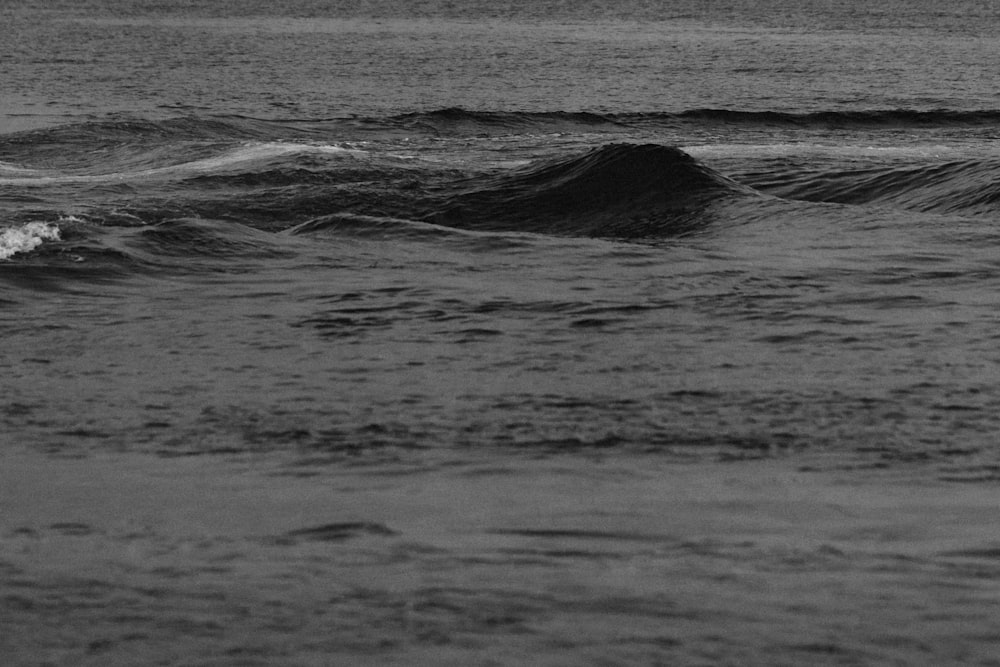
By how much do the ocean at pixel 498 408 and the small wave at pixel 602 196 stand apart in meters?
0.07

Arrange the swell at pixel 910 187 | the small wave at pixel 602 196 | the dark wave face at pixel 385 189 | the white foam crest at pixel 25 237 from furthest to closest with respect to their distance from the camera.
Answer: the swell at pixel 910 187 < the small wave at pixel 602 196 < the dark wave face at pixel 385 189 < the white foam crest at pixel 25 237

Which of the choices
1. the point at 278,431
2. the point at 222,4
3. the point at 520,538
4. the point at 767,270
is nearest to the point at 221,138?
the point at 767,270

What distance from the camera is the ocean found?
598 cm

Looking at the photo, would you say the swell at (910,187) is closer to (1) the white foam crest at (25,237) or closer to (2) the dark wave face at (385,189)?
(2) the dark wave face at (385,189)

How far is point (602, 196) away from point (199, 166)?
733 cm

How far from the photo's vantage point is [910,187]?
61.0 ft

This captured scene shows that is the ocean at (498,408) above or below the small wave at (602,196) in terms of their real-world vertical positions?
below

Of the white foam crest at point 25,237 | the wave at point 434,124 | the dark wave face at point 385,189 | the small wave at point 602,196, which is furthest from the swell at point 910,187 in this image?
the wave at point 434,124

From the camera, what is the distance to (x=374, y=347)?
429 inches

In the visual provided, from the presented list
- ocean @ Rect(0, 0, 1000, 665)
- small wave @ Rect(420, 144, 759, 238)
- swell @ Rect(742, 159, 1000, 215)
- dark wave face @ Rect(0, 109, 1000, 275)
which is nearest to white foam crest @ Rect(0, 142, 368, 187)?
dark wave face @ Rect(0, 109, 1000, 275)

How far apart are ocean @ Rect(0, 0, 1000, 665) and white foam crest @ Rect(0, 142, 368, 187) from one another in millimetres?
189

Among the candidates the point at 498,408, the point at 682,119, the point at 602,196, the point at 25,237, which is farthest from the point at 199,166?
the point at 498,408

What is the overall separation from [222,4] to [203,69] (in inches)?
1843

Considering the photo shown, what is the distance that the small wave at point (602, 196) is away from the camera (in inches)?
643
